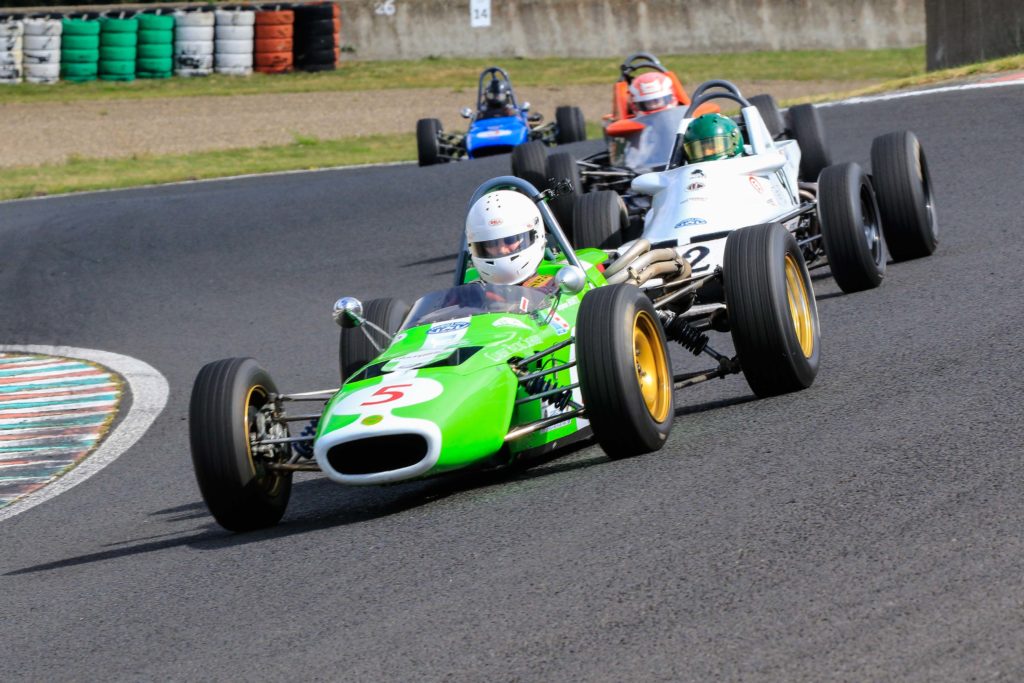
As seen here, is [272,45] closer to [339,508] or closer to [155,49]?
[155,49]

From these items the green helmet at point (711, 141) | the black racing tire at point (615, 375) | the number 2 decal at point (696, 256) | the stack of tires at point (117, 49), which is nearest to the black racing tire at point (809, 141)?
the green helmet at point (711, 141)


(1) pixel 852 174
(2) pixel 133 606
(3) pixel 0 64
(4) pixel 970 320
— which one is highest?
(3) pixel 0 64

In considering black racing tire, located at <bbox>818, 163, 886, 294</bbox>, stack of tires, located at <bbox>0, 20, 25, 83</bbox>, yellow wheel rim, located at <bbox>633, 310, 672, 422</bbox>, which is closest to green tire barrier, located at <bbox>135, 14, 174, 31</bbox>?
stack of tires, located at <bbox>0, 20, 25, 83</bbox>

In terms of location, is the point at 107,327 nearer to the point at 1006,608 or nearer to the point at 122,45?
the point at 1006,608

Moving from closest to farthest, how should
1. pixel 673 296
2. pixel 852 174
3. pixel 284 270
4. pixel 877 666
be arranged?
1. pixel 877 666
2. pixel 673 296
3. pixel 852 174
4. pixel 284 270

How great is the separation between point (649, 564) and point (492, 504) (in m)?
1.30

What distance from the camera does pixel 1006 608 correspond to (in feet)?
13.0

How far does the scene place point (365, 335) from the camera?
7594mm

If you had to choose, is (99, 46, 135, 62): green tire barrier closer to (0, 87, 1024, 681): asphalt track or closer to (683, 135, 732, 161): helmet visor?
(0, 87, 1024, 681): asphalt track

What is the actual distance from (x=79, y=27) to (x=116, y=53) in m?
0.95

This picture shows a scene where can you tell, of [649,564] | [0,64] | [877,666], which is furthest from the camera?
[0,64]

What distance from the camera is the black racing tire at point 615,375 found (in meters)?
6.02

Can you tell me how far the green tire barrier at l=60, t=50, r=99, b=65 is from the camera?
105ft

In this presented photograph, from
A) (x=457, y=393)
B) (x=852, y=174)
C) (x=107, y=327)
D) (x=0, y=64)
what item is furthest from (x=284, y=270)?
(x=0, y=64)
